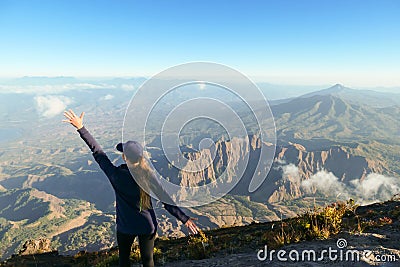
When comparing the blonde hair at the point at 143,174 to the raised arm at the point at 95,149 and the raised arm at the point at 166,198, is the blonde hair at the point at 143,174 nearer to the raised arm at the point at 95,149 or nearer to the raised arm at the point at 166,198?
the raised arm at the point at 166,198

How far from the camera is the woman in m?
5.55

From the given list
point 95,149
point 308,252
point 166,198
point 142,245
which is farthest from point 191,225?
point 308,252

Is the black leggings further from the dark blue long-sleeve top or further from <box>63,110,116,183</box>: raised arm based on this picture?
<box>63,110,116,183</box>: raised arm

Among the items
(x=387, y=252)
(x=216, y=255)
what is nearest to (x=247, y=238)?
(x=216, y=255)

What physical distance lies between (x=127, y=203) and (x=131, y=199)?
0.18 m

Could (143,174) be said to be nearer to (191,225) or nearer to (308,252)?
(191,225)

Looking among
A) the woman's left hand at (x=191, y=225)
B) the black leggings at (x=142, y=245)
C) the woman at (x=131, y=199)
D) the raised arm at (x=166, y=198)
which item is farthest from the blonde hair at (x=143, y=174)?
the woman's left hand at (x=191, y=225)

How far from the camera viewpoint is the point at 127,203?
5.91 m

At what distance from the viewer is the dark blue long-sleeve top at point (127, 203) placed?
5.73 m

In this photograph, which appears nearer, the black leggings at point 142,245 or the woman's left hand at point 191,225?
the woman's left hand at point 191,225

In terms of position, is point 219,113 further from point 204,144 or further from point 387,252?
point 387,252

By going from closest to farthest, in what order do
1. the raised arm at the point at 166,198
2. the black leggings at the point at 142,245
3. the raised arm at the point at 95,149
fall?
the raised arm at the point at 166,198
the raised arm at the point at 95,149
the black leggings at the point at 142,245

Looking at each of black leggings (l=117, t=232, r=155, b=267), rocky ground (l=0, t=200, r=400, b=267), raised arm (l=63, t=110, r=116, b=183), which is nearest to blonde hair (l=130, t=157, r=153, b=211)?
raised arm (l=63, t=110, r=116, b=183)

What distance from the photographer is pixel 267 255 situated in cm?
798
